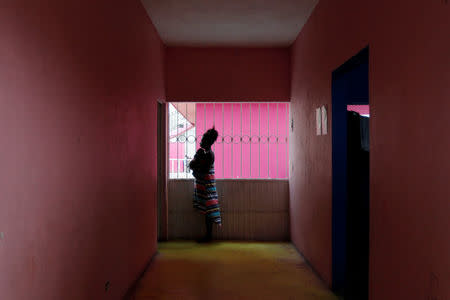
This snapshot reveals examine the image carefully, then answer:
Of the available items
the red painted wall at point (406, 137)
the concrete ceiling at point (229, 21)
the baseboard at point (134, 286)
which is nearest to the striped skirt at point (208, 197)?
the baseboard at point (134, 286)

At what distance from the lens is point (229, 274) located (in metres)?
3.56

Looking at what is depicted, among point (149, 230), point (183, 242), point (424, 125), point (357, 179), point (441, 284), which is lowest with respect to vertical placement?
point (183, 242)

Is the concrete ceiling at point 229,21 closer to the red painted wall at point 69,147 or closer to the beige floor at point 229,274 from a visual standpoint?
the red painted wall at point 69,147

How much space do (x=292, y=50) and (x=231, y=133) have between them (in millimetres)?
1472

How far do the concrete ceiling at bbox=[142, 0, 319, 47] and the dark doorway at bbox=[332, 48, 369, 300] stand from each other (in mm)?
975

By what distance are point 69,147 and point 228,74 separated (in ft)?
10.8

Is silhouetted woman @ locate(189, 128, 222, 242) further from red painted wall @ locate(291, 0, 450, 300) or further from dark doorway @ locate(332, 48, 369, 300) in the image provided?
red painted wall @ locate(291, 0, 450, 300)

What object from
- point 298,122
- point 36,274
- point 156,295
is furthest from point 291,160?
point 36,274

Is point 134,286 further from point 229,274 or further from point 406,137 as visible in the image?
point 406,137

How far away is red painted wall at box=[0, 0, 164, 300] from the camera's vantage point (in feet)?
4.40

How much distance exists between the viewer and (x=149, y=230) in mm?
3883

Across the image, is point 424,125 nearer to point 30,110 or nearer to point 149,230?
point 30,110

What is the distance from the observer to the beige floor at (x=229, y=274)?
3.07 m

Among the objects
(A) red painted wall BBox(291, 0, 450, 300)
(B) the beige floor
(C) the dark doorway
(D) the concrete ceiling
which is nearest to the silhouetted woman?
(B) the beige floor
